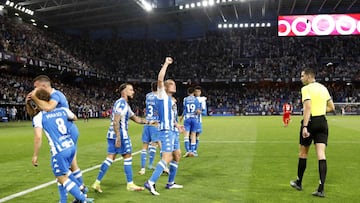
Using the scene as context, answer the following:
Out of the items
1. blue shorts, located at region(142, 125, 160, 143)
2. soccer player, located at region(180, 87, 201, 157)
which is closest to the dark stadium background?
soccer player, located at region(180, 87, 201, 157)

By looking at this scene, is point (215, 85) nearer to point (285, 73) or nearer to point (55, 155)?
point (285, 73)

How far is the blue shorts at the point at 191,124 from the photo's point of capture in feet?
43.5

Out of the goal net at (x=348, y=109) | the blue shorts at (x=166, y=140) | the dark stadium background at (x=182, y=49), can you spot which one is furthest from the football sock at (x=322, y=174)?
the goal net at (x=348, y=109)

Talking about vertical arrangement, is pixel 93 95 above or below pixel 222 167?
above

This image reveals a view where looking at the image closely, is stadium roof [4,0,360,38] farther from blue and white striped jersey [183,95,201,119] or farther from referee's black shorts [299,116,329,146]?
referee's black shorts [299,116,329,146]

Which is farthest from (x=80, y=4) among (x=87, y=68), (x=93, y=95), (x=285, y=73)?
(x=285, y=73)

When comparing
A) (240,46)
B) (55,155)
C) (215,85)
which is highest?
(240,46)

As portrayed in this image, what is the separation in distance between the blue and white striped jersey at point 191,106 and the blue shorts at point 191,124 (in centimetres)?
14

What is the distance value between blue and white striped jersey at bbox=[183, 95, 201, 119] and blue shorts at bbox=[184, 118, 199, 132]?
14cm

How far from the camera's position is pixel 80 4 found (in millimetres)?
47188

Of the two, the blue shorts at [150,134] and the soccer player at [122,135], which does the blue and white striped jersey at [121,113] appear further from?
the blue shorts at [150,134]

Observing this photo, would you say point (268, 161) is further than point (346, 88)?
No

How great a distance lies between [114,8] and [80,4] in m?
5.96

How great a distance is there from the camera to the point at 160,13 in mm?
56719
